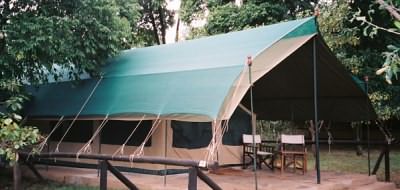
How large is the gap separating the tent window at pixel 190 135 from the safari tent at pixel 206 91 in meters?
0.02

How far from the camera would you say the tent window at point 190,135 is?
7891 mm

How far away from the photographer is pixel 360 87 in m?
8.00

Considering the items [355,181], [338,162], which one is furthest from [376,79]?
[355,181]

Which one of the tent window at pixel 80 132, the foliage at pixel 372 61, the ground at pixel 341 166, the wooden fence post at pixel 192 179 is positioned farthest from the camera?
the foliage at pixel 372 61

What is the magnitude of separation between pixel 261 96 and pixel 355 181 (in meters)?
3.17

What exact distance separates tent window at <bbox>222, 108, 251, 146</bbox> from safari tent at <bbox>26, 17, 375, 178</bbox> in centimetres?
2

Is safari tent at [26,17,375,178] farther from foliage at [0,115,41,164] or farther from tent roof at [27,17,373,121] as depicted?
foliage at [0,115,41,164]

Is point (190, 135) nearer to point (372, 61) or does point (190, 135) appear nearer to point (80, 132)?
point (80, 132)

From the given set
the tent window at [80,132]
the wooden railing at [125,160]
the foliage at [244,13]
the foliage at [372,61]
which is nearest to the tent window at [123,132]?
the tent window at [80,132]

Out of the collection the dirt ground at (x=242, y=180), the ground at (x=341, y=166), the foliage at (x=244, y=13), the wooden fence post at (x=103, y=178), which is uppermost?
the foliage at (x=244, y=13)

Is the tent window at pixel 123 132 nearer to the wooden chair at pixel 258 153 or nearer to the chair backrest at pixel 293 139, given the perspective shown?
the wooden chair at pixel 258 153

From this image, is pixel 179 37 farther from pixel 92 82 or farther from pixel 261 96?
pixel 92 82

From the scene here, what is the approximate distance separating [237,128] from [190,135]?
1.34 meters

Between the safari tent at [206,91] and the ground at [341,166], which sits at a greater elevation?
the safari tent at [206,91]
